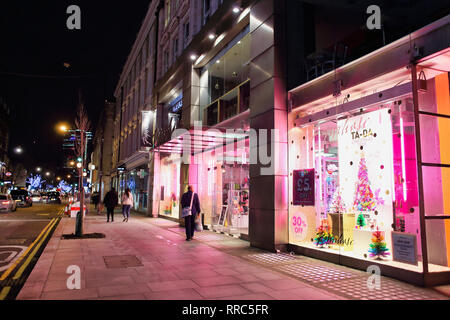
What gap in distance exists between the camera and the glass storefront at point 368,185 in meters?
6.55

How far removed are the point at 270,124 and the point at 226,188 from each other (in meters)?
5.01

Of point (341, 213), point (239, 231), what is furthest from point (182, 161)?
point (341, 213)

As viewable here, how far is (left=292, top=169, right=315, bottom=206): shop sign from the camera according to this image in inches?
343

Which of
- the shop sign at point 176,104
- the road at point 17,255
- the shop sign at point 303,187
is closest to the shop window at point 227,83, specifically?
the shop sign at point 176,104

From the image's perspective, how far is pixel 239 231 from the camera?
12547 millimetres

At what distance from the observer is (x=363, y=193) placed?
7680mm

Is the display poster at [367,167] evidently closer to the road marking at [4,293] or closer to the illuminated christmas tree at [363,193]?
the illuminated christmas tree at [363,193]

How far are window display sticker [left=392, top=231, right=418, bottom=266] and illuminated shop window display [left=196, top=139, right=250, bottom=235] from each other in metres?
6.12

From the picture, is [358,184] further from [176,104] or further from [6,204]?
[6,204]

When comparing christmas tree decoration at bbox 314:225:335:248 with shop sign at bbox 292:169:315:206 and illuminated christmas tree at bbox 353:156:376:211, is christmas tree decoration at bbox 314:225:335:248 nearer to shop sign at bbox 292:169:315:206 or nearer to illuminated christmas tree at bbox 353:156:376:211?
shop sign at bbox 292:169:315:206

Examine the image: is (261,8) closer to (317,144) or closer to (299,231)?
(317,144)

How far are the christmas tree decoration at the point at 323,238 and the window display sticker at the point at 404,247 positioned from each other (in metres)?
2.21

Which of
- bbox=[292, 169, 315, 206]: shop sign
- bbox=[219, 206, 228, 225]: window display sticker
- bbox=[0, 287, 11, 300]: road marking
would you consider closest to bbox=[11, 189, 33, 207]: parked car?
bbox=[219, 206, 228, 225]: window display sticker
